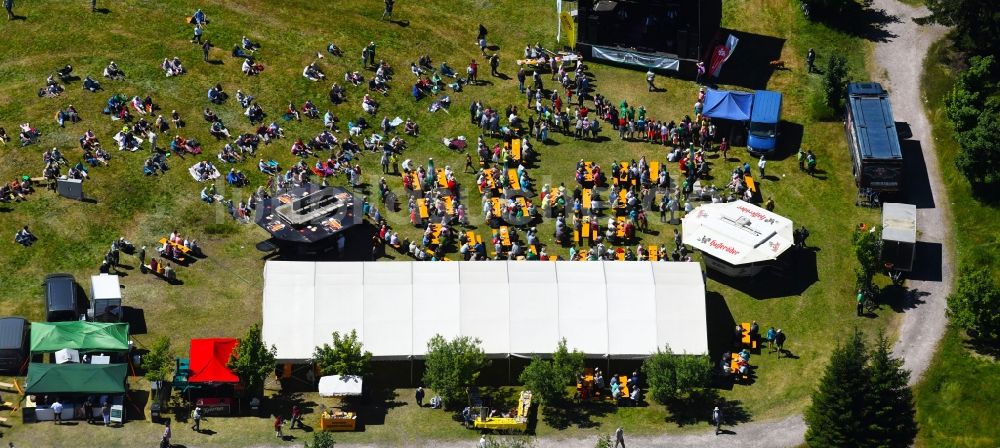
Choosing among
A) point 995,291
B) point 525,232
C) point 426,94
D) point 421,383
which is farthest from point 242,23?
point 995,291

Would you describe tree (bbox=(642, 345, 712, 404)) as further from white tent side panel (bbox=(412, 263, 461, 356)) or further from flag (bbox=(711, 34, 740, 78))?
flag (bbox=(711, 34, 740, 78))

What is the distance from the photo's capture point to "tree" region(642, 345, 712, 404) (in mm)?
86125

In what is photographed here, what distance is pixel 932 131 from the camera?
4158 inches

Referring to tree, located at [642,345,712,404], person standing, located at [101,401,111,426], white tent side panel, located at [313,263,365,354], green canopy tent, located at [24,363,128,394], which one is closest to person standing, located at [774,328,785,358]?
tree, located at [642,345,712,404]

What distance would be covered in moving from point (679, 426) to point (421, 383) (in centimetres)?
1323

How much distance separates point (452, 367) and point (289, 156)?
23092mm

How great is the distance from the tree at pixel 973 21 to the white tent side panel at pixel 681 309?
25.5 meters

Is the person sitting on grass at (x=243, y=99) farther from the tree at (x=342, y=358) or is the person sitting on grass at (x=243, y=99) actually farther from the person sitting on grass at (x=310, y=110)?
the tree at (x=342, y=358)

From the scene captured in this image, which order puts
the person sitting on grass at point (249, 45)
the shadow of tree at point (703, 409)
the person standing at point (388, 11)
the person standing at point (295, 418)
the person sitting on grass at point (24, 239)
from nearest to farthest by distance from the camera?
the person standing at point (295, 418) → the shadow of tree at point (703, 409) → the person sitting on grass at point (24, 239) → the person sitting on grass at point (249, 45) → the person standing at point (388, 11)

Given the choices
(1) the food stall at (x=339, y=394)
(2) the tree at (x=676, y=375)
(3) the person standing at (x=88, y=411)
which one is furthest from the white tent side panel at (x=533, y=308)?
(3) the person standing at (x=88, y=411)

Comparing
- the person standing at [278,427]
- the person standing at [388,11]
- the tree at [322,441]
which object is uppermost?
the person standing at [388,11]

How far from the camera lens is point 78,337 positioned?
288ft

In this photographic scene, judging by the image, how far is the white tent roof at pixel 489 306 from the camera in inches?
3519

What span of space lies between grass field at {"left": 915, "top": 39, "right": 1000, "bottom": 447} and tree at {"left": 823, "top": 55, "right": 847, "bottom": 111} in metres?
8.92
